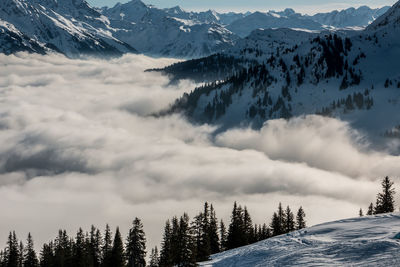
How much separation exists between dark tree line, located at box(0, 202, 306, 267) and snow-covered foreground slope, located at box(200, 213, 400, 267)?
6.98m

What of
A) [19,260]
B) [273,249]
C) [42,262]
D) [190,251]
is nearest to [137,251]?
[190,251]

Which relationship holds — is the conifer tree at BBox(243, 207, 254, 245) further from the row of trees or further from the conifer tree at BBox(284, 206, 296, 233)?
the conifer tree at BBox(284, 206, 296, 233)

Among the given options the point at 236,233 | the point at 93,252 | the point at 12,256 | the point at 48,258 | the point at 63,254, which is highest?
the point at 236,233

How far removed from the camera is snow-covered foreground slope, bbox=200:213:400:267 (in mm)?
45188

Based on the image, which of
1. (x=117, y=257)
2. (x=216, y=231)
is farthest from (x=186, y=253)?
(x=216, y=231)

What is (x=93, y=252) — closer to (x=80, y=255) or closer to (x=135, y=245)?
(x=80, y=255)

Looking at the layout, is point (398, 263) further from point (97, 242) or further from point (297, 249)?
point (97, 242)

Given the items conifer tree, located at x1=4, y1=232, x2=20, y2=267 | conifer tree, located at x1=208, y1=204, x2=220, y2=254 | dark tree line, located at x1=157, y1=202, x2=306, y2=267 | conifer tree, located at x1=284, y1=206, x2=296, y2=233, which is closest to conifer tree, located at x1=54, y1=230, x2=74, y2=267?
conifer tree, located at x1=4, y1=232, x2=20, y2=267

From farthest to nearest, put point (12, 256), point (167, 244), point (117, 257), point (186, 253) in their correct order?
point (12, 256) → point (167, 244) → point (117, 257) → point (186, 253)

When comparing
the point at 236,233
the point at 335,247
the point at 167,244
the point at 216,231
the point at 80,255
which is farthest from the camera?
the point at 216,231

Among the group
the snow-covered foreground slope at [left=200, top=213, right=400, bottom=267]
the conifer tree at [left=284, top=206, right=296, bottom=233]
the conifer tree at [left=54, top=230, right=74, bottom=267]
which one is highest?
the conifer tree at [left=284, top=206, right=296, bottom=233]

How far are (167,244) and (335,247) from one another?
37844 millimetres

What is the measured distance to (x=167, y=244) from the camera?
80250 millimetres

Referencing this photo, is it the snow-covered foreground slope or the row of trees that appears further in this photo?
the row of trees
